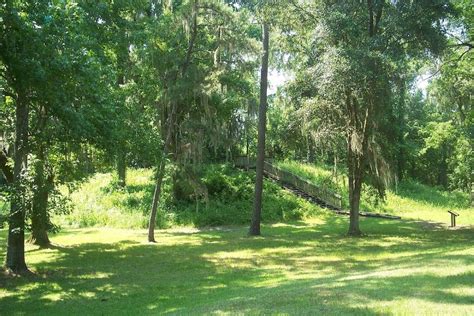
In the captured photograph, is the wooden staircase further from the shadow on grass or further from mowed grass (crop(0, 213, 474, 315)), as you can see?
the shadow on grass

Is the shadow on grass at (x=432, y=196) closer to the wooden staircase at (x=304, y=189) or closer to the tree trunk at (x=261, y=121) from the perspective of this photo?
the wooden staircase at (x=304, y=189)

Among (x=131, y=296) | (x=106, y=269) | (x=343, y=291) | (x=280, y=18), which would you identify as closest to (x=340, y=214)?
(x=280, y=18)

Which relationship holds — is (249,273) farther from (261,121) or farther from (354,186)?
(354,186)

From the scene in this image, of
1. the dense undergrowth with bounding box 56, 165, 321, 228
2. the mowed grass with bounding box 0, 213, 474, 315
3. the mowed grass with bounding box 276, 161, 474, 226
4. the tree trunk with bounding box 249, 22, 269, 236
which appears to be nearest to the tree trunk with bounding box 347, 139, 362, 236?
the mowed grass with bounding box 0, 213, 474, 315

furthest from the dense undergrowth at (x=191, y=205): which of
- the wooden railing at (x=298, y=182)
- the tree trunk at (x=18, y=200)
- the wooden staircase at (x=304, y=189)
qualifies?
the tree trunk at (x=18, y=200)

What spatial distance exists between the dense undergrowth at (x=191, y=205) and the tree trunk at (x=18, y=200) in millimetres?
10420

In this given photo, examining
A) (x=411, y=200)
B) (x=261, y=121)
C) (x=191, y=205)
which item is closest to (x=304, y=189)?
(x=191, y=205)

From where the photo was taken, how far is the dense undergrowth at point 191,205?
23827 millimetres

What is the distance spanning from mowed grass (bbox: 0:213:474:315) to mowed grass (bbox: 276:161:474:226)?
19.3 feet

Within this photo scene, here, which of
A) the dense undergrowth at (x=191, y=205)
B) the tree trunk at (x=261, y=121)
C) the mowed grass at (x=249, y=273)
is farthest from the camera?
the dense undergrowth at (x=191, y=205)

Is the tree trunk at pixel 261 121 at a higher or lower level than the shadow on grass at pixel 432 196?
higher

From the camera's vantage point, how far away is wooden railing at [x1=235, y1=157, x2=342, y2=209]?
27953mm

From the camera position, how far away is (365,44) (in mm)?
16234

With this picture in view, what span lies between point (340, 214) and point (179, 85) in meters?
12.9
